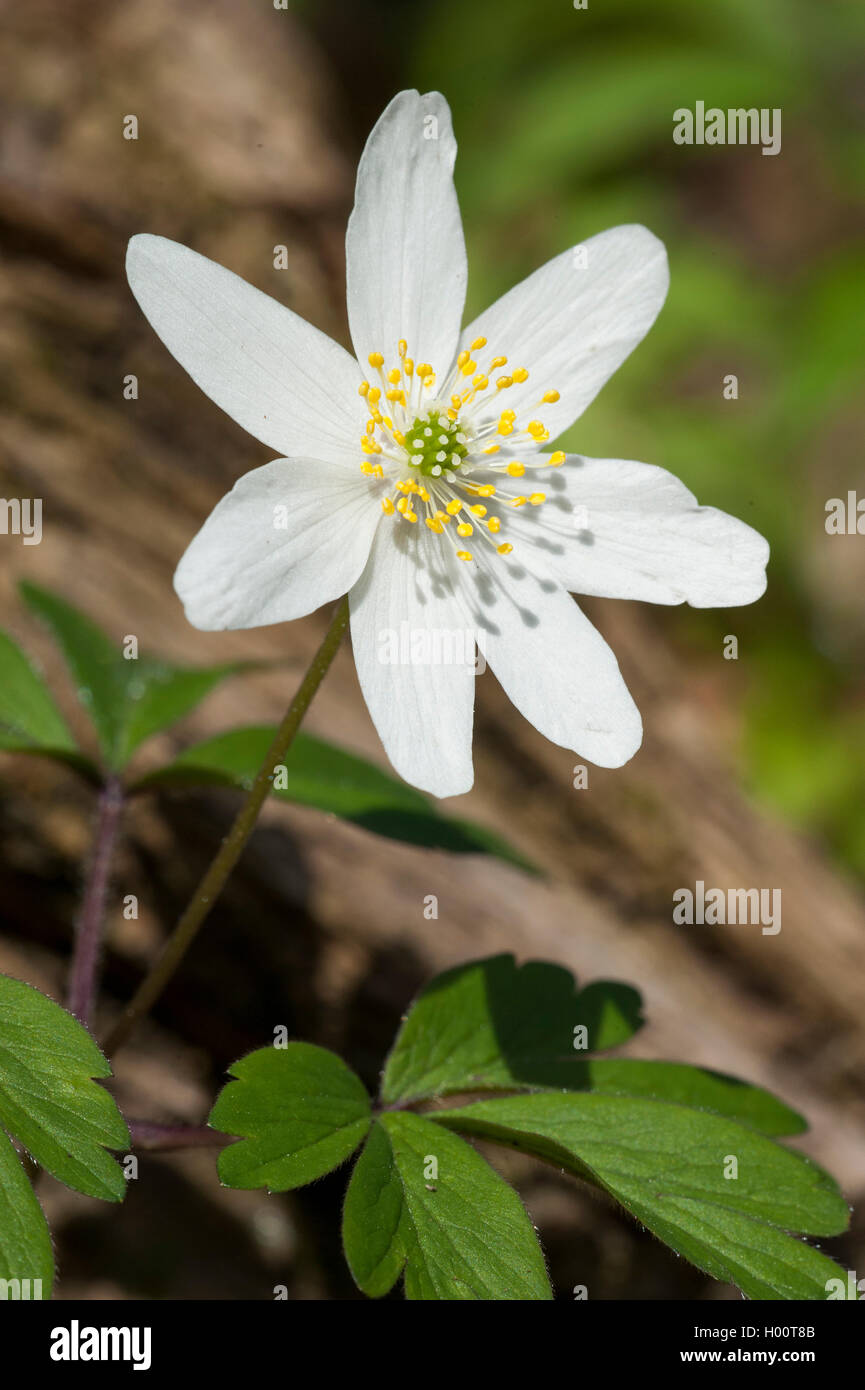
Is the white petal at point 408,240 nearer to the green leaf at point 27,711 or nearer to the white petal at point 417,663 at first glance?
the white petal at point 417,663

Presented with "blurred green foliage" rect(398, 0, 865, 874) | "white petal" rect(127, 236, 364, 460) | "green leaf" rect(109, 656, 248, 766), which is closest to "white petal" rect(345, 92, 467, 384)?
"white petal" rect(127, 236, 364, 460)

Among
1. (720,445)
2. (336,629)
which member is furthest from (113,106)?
(336,629)

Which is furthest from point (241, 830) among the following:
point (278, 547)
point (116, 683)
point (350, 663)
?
point (350, 663)

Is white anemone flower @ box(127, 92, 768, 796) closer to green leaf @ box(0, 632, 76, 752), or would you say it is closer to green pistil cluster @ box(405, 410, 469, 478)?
green pistil cluster @ box(405, 410, 469, 478)

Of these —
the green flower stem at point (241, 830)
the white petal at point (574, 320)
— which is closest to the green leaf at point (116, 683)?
the green flower stem at point (241, 830)

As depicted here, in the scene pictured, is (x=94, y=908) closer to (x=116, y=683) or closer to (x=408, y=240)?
(x=116, y=683)
